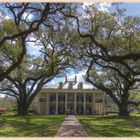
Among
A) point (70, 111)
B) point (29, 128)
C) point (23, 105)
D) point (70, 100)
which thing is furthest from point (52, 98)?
point (29, 128)

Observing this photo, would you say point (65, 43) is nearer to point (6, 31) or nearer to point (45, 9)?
point (6, 31)

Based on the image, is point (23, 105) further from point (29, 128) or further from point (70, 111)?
point (29, 128)

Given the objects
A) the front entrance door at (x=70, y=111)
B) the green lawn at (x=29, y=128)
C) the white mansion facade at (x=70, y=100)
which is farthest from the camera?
the white mansion facade at (x=70, y=100)

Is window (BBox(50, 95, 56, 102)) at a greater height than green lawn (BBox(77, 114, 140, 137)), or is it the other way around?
window (BBox(50, 95, 56, 102))

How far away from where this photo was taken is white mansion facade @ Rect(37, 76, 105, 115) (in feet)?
233

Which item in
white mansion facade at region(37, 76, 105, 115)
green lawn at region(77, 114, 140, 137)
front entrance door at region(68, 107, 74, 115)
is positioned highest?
white mansion facade at region(37, 76, 105, 115)

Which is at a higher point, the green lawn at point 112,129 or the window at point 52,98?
the window at point 52,98

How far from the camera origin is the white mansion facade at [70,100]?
70.9 m

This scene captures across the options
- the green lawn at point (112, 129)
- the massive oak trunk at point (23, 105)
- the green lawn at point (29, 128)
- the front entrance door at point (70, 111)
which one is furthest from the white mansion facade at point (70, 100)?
the green lawn at point (29, 128)

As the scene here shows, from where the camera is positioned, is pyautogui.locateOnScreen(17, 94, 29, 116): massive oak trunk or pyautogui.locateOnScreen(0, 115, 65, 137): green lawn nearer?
pyautogui.locateOnScreen(0, 115, 65, 137): green lawn

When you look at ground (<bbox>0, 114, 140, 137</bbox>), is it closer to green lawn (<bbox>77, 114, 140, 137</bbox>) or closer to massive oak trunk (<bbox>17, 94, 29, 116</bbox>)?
green lawn (<bbox>77, 114, 140, 137</bbox>)

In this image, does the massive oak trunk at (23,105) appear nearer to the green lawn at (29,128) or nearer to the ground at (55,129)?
the ground at (55,129)

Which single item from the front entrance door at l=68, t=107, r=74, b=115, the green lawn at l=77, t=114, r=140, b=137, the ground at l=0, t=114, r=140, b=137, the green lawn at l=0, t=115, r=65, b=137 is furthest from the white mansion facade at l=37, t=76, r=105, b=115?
the green lawn at l=0, t=115, r=65, b=137

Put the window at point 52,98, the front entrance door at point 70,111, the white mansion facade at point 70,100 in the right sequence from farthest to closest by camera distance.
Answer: the window at point 52,98 → the white mansion facade at point 70,100 → the front entrance door at point 70,111
